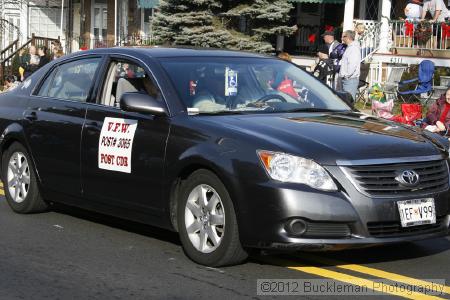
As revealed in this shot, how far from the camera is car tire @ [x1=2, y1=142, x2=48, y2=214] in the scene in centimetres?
796

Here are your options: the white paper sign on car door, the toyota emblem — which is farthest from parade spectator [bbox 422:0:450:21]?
the toyota emblem

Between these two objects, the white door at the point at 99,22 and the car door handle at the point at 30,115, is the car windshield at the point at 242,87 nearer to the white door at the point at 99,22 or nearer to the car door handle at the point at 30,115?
the car door handle at the point at 30,115

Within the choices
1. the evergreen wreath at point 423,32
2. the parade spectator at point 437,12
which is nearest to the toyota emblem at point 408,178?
the parade spectator at point 437,12

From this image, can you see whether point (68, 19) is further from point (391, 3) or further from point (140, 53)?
point (140, 53)

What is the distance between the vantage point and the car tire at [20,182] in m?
7.96

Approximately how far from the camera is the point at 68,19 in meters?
35.9

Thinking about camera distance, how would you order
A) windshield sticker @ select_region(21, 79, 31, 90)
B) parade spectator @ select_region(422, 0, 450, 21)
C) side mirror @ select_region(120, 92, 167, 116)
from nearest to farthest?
side mirror @ select_region(120, 92, 167, 116)
windshield sticker @ select_region(21, 79, 31, 90)
parade spectator @ select_region(422, 0, 450, 21)

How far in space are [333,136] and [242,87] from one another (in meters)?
1.17

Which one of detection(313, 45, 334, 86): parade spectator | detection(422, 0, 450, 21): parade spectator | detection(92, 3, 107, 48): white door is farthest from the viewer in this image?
detection(92, 3, 107, 48): white door

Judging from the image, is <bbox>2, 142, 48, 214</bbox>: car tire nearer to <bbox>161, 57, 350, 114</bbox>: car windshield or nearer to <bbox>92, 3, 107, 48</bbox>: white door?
<bbox>161, 57, 350, 114</bbox>: car windshield

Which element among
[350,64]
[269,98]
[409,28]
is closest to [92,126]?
[269,98]

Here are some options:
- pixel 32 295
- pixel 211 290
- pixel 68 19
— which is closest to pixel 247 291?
pixel 211 290

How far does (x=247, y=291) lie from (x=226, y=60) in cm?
229

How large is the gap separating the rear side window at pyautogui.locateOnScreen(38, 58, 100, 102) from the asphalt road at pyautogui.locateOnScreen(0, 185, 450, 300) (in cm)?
121
